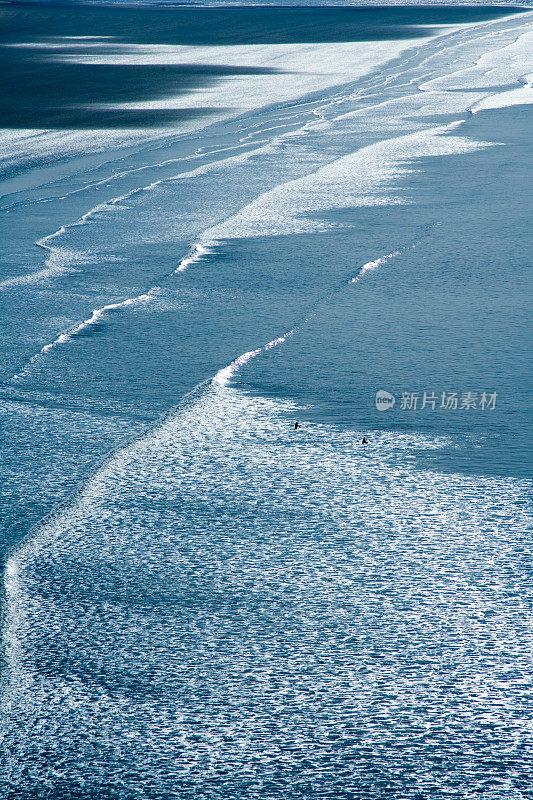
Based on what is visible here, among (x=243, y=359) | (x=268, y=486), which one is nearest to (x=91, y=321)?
(x=243, y=359)

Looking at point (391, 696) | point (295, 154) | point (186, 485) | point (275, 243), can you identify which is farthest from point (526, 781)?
point (295, 154)

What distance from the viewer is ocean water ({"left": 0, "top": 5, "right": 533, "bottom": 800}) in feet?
8.17

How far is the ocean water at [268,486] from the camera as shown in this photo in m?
2.49

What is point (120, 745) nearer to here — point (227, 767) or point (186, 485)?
point (227, 767)

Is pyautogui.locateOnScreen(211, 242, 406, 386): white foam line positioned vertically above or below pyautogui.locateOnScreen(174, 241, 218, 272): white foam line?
below

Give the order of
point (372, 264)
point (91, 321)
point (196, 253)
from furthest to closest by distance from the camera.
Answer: point (196, 253), point (372, 264), point (91, 321)

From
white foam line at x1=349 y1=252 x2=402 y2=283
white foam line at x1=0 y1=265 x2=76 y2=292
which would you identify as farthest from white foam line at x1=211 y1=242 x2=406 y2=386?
white foam line at x1=0 y1=265 x2=76 y2=292

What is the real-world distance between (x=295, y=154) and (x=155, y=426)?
747cm

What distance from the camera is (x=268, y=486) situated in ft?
12.6

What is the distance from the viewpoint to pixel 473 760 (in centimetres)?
240

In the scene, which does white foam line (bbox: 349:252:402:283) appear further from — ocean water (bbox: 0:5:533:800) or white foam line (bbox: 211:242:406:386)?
white foam line (bbox: 211:242:406:386)

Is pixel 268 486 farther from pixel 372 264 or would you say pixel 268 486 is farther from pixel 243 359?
pixel 372 264

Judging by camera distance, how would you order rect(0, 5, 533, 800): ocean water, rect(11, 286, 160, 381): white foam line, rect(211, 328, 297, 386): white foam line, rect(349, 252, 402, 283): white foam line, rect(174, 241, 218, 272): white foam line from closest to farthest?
rect(0, 5, 533, 800): ocean water
rect(211, 328, 297, 386): white foam line
rect(11, 286, 160, 381): white foam line
rect(349, 252, 402, 283): white foam line
rect(174, 241, 218, 272): white foam line

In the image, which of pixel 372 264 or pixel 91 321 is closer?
pixel 91 321
